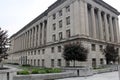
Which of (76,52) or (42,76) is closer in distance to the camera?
(42,76)

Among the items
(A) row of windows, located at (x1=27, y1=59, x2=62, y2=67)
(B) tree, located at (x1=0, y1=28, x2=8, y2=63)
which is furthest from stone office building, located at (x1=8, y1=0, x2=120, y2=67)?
(B) tree, located at (x1=0, y1=28, x2=8, y2=63)

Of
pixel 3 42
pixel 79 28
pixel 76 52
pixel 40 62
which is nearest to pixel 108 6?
pixel 79 28

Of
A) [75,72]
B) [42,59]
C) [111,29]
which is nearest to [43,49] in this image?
[42,59]

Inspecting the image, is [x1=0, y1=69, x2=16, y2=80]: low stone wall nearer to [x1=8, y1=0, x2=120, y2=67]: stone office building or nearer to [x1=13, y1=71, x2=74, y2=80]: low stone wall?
[x1=13, y1=71, x2=74, y2=80]: low stone wall

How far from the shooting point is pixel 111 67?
88.5 ft

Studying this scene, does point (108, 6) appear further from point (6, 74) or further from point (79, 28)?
point (6, 74)

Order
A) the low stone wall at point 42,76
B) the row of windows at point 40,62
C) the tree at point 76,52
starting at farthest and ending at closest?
the row of windows at point 40,62 < the tree at point 76,52 < the low stone wall at point 42,76

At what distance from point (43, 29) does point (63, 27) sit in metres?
14.2

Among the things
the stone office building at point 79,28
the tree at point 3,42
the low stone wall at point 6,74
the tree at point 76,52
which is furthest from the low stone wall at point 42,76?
the stone office building at point 79,28

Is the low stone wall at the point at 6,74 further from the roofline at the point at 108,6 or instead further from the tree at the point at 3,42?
the roofline at the point at 108,6

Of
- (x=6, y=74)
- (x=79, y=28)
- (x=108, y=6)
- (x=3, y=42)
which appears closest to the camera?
(x=6, y=74)

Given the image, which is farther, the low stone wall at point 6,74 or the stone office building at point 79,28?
the stone office building at point 79,28

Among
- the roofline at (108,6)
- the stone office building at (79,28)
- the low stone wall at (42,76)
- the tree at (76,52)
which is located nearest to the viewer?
the low stone wall at (42,76)

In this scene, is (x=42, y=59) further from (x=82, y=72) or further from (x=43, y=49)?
(x=82, y=72)
